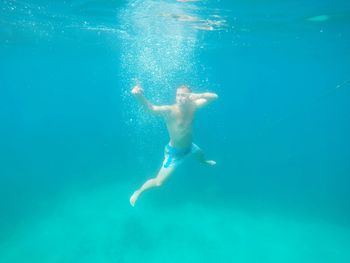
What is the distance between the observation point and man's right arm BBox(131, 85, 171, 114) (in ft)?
23.5

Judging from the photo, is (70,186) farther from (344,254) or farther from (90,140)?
(344,254)

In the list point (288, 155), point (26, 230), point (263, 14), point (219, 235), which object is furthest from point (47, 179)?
point (288, 155)

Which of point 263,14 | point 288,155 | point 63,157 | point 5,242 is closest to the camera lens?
point 5,242

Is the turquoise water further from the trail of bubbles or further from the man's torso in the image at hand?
the man's torso

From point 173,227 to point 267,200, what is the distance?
6440 millimetres

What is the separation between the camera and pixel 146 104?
7617 millimetres

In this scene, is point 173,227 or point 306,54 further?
point 306,54

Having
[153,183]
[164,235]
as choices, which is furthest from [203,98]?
[164,235]

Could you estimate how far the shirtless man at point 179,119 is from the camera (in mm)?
8128

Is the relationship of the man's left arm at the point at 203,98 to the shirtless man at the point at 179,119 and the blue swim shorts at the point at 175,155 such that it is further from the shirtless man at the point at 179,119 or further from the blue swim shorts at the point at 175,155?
the blue swim shorts at the point at 175,155

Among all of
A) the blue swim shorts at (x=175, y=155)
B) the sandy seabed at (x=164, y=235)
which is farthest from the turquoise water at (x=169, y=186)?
A: the blue swim shorts at (x=175, y=155)

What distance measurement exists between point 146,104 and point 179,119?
1.38m

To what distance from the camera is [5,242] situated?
12.9 meters

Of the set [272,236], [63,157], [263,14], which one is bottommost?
[272,236]
